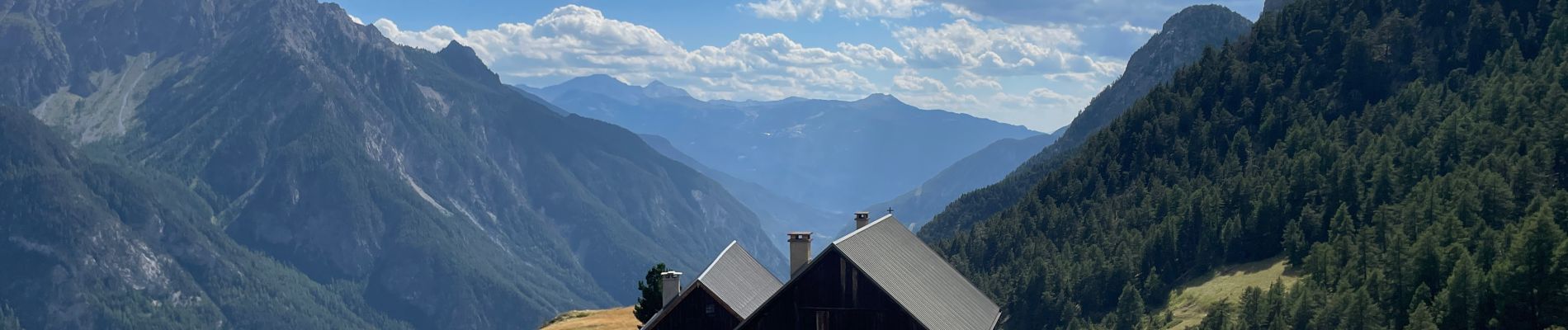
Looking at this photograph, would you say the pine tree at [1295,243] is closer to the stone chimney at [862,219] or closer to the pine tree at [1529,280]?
the pine tree at [1529,280]

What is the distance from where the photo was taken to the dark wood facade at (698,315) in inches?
2516

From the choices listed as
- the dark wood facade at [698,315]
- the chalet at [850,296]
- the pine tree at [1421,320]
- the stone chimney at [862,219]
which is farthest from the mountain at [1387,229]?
the dark wood facade at [698,315]

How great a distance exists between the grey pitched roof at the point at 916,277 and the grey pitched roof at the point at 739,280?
17.7 feet

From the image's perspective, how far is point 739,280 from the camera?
67438 mm

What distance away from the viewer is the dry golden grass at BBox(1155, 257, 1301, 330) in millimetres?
149125

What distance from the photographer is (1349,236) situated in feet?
486

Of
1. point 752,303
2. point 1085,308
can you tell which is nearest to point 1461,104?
point 1085,308

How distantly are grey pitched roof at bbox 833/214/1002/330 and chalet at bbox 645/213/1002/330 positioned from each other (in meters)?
0.05

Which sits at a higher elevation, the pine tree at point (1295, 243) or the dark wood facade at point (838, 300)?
the pine tree at point (1295, 243)

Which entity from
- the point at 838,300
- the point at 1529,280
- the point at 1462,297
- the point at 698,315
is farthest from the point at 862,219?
the point at 1529,280

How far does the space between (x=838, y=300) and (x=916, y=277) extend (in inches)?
227

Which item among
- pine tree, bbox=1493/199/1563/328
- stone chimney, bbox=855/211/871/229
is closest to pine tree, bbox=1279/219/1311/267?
pine tree, bbox=1493/199/1563/328

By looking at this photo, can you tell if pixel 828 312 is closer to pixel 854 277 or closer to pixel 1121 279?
pixel 854 277

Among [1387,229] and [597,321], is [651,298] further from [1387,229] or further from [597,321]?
[1387,229]
